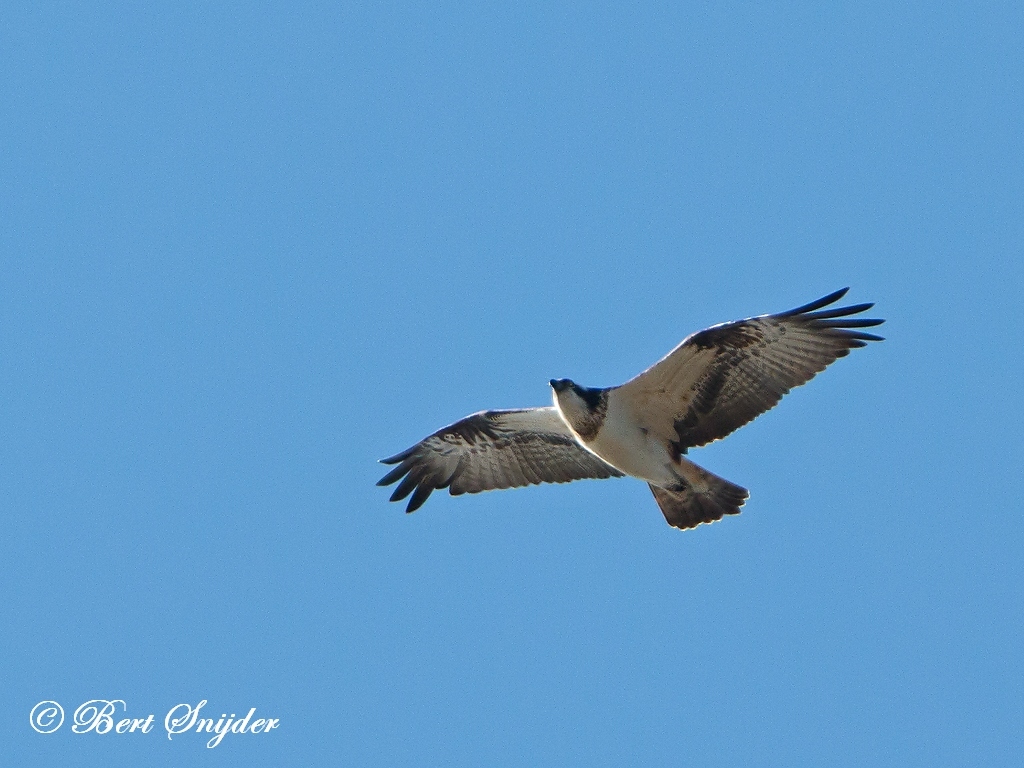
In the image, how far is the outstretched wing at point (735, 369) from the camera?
50.5ft

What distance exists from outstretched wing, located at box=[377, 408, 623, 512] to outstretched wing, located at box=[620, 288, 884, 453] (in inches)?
44.0

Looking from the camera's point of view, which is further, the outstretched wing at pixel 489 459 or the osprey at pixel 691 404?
the outstretched wing at pixel 489 459

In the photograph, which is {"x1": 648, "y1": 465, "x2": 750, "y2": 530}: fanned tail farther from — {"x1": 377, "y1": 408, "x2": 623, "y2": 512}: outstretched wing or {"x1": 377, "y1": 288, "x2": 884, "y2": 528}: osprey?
{"x1": 377, "y1": 408, "x2": 623, "y2": 512}: outstretched wing

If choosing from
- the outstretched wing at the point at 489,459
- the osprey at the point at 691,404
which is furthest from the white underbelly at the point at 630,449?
the outstretched wing at the point at 489,459

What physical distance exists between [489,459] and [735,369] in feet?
8.91

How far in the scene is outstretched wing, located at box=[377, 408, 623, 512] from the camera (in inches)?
661

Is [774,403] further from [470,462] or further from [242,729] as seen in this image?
[242,729]

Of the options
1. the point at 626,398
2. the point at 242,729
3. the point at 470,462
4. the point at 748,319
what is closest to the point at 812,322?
the point at 748,319

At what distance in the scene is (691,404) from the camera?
15.9m

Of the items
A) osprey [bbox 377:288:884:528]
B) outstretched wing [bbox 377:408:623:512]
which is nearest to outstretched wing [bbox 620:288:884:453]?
osprey [bbox 377:288:884:528]

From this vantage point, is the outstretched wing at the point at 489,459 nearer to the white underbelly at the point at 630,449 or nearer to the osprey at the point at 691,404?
the osprey at the point at 691,404

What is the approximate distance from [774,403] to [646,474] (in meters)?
1.29

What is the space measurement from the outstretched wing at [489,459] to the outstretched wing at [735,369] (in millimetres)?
1118

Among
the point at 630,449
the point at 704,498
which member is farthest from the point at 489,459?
the point at 704,498
